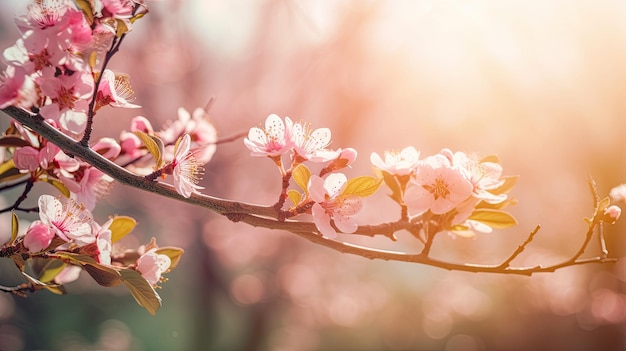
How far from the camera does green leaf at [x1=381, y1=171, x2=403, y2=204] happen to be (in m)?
0.62

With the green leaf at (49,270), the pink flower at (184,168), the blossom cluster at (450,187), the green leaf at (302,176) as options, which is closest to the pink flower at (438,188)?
the blossom cluster at (450,187)

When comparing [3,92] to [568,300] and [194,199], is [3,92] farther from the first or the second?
[568,300]

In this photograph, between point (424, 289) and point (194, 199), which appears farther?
point (424, 289)

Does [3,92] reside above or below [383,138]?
above

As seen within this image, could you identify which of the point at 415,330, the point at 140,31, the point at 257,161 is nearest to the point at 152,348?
the point at 257,161

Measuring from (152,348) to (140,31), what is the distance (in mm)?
2264

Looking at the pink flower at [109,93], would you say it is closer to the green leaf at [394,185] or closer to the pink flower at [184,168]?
the pink flower at [184,168]

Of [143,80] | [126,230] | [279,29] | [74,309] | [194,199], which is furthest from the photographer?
[74,309]

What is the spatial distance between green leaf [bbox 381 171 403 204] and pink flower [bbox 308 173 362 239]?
0.26 ft

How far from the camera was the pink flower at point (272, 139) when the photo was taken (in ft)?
1.82

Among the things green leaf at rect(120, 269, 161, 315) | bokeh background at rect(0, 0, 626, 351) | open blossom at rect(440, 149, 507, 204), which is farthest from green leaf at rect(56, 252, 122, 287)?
bokeh background at rect(0, 0, 626, 351)

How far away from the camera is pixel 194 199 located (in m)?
0.49

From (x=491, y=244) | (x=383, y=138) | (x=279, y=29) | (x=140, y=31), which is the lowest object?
(x=491, y=244)

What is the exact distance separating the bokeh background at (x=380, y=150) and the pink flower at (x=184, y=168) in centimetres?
283
